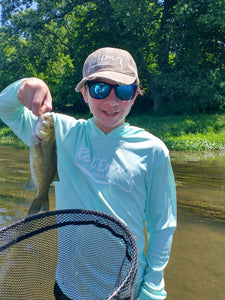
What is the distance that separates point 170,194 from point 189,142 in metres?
13.8

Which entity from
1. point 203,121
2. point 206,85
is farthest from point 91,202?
point 206,85

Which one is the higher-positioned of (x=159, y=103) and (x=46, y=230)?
(x=46, y=230)

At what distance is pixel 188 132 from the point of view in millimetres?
17766

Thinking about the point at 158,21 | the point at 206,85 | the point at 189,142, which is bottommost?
the point at 189,142

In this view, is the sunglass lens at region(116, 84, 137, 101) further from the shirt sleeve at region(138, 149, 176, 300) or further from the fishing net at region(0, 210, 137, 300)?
the fishing net at region(0, 210, 137, 300)

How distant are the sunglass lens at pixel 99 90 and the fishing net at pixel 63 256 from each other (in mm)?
719

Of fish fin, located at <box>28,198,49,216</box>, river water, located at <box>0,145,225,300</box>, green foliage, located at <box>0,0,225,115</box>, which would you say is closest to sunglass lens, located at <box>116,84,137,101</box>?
fish fin, located at <box>28,198,49,216</box>

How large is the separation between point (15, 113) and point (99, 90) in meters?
0.71

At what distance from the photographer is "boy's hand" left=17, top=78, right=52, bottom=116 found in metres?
2.07

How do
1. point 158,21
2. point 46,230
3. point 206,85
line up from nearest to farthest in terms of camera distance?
point 46,230, point 206,85, point 158,21

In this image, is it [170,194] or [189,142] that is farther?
[189,142]

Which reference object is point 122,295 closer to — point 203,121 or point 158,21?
point 203,121

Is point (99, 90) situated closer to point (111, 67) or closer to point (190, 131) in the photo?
point (111, 67)

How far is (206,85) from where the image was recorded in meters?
21.2
